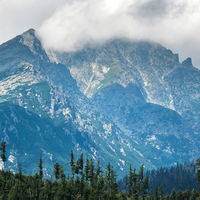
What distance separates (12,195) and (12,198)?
1354mm

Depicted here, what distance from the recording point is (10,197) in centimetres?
19988

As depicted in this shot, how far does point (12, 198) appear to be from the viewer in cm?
19988

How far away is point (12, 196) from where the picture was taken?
199875 millimetres

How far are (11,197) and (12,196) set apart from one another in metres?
0.62

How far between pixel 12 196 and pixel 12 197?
440 millimetres

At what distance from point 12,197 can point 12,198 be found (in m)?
0.44

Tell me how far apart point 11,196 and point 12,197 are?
64 centimetres

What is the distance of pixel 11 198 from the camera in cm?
19988

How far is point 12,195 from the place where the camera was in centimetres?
19975

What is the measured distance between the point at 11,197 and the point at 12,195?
1027 millimetres

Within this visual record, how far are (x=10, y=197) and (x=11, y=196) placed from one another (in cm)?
67

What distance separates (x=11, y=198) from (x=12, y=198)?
0.44 m

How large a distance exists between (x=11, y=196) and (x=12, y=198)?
39.6 inches

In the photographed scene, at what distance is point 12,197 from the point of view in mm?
199875
